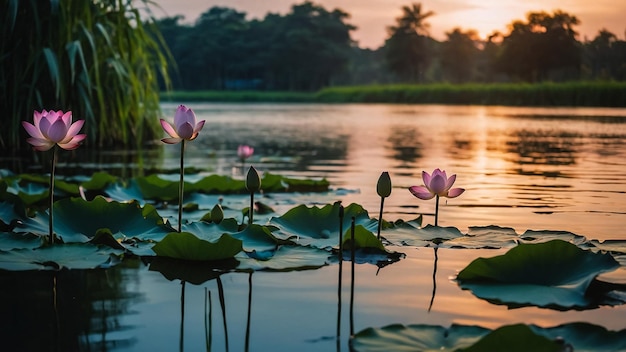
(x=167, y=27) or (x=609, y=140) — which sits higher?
(x=167, y=27)

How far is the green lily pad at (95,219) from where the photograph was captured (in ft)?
7.41

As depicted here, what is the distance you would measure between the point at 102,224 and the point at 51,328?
86 cm

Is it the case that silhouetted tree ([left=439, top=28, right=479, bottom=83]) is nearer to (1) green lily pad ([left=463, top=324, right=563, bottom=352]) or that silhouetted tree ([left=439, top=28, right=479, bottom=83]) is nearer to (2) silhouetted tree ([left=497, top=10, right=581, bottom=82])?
(2) silhouetted tree ([left=497, top=10, right=581, bottom=82])

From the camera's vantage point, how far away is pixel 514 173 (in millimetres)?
5004

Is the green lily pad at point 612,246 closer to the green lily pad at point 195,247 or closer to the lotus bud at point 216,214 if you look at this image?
the green lily pad at point 195,247

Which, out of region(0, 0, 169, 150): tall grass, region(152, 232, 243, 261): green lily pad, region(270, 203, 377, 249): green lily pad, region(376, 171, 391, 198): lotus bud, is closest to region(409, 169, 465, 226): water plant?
region(376, 171, 391, 198): lotus bud

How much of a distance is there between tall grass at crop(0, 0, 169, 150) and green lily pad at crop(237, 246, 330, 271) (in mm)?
3272

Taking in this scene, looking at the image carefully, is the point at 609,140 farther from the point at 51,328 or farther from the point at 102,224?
the point at 51,328

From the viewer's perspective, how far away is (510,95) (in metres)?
25.2

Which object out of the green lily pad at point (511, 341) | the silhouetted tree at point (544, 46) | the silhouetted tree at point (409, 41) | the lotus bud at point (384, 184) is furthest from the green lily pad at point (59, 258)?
the silhouetted tree at point (409, 41)

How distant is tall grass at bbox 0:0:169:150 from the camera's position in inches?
205

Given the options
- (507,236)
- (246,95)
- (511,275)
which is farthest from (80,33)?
(246,95)

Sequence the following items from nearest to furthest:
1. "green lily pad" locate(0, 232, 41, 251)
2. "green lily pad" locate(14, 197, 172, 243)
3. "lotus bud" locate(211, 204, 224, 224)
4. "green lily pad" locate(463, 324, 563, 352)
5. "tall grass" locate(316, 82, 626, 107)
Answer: "green lily pad" locate(463, 324, 563, 352)
"green lily pad" locate(0, 232, 41, 251)
"green lily pad" locate(14, 197, 172, 243)
"lotus bud" locate(211, 204, 224, 224)
"tall grass" locate(316, 82, 626, 107)

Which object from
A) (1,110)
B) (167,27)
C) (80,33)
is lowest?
(1,110)
